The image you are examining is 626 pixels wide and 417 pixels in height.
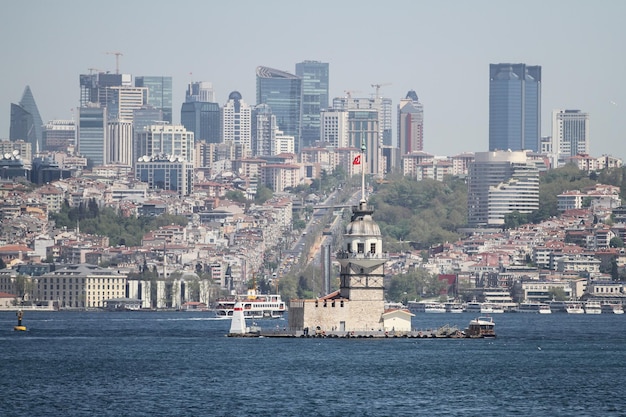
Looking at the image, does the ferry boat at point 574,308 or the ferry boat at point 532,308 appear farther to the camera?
the ferry boat at point 532,308

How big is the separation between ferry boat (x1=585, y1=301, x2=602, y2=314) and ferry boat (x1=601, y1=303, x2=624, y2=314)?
1.18ft

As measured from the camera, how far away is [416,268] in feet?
630

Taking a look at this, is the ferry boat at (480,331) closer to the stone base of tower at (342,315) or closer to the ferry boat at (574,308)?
the stone base of tower at (342,315)

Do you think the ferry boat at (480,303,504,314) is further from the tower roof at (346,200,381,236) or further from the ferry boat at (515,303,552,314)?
the tower roof at (346,200,381,236)

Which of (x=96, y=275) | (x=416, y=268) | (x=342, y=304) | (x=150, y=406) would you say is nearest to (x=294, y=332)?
(x=342, y=304)

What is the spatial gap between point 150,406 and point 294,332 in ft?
92.8

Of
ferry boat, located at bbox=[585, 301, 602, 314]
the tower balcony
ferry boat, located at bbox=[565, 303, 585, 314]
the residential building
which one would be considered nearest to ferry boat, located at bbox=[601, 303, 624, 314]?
ferry boat, located at bbox=[585, 301, 602, 314]

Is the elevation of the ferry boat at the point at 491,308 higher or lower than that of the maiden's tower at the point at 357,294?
lower

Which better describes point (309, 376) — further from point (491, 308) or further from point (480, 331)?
point (491, 308)

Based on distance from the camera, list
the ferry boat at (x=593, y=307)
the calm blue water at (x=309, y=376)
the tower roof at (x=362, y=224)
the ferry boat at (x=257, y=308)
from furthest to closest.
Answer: the ferry boat at (x=593, y=307) → the ferry boat at (x=257, y=308) → the tower roof at (x=362, y=224) → the calm blue water at (x=309, y=376)

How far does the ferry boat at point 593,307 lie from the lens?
16438 cm

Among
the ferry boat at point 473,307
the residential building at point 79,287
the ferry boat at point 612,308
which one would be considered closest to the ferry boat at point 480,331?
the ferry boat at point 612,308

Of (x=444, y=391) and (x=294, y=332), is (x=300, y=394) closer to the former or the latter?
(x=444, y=391)

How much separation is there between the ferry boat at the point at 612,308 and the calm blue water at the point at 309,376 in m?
66.6
